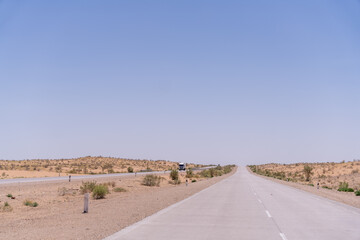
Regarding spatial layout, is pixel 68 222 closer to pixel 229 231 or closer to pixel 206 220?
pixel 206 220

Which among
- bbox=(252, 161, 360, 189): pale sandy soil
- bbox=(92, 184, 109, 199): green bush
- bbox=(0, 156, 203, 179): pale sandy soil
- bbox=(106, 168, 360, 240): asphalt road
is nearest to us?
bbox=(106, 168, 360, 240): asphalt road

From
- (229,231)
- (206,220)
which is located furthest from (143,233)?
(206,220)

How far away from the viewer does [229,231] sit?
1166 centimetres

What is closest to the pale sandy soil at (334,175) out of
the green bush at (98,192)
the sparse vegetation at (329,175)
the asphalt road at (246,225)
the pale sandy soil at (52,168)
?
the sparse vegetation at (329,175)

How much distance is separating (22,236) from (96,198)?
1577cm

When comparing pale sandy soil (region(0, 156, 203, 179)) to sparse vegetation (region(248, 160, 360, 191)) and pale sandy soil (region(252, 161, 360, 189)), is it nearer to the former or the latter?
sparse vegetation (region(248, 160, 360, 191))

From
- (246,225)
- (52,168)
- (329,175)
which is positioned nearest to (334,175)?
(329,175)

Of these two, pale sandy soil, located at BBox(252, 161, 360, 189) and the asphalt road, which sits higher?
pale sandy soil, located at BBox(252, 161, 360, 189)

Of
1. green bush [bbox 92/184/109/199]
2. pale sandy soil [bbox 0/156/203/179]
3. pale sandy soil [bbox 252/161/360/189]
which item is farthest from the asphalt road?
pale sandy soil [bbox 0/156/203/179]

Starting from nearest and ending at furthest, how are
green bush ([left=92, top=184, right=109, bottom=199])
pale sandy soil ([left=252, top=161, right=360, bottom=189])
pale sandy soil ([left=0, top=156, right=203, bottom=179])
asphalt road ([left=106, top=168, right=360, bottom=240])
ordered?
A: asphalt road ([left=106, top=168, right=360, bottom=240]), green bush ([left=92, top=184, right=109, bottom=199]), pale sandy soil ([left=252, top=161, right=360, bottom=189]), pale sandy soil ([left=0, top=156, right=203, bottom=179])

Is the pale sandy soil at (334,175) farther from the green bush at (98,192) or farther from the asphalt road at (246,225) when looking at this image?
the asphalt road at (246,225)

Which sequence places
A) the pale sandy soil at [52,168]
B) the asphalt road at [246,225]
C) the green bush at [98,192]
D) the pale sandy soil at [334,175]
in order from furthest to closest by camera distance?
the pale sandy soil at [52,168] < the pale sandy soil at [334,175] < the green bush at [98,192] < the asphalt road at [246,225]

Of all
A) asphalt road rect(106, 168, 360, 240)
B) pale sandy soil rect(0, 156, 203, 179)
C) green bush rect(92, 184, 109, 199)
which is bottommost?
asphalt road rect(106, 168, 360, 240)

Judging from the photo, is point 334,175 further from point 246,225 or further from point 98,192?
point 246,225
